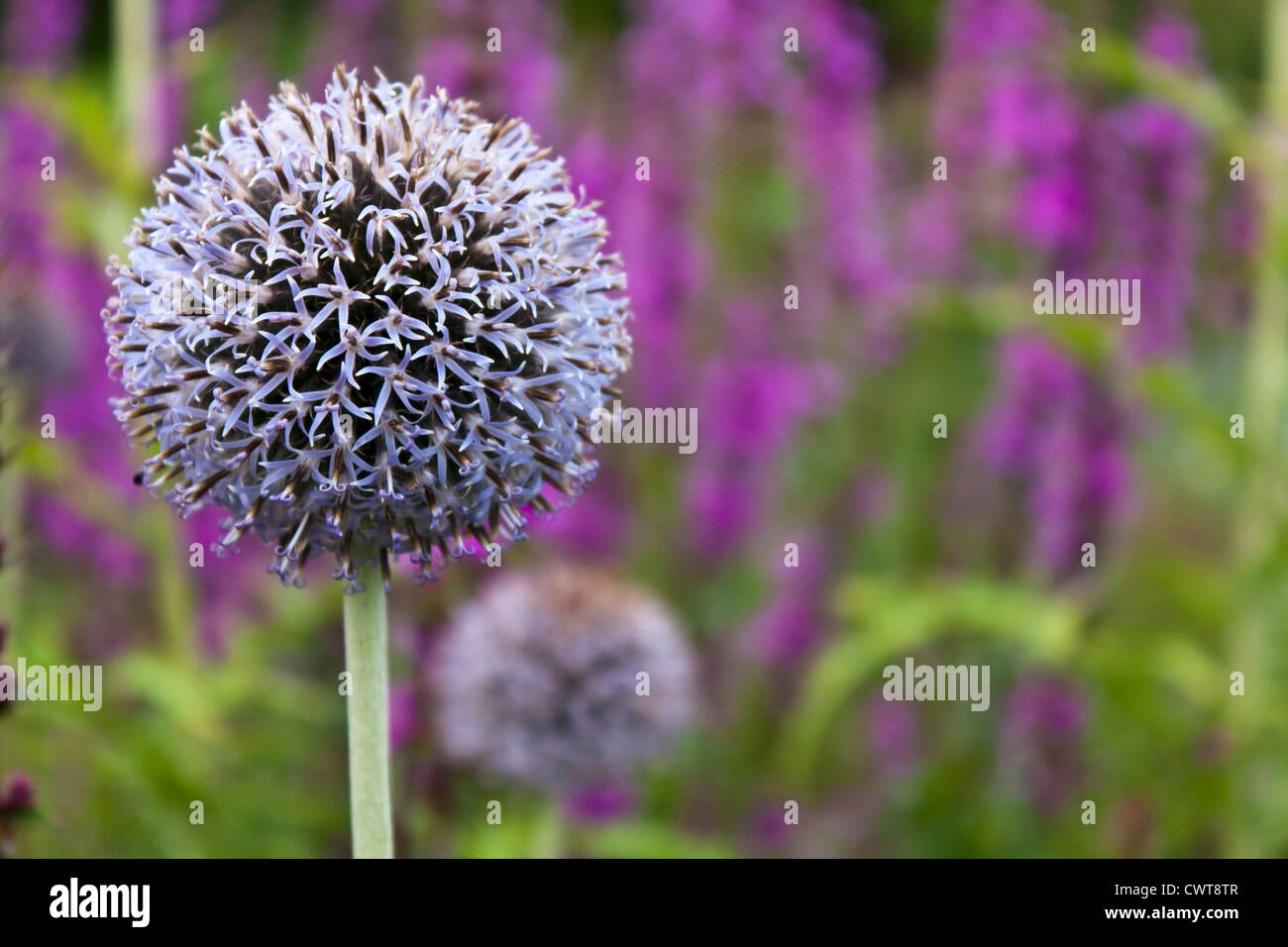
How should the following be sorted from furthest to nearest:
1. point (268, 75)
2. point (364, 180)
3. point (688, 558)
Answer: point (268, 75)
point (688, 558)
point (364, 180)

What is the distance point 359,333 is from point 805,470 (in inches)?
169

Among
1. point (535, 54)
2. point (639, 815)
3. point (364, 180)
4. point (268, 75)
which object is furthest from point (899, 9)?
point (364, 180)

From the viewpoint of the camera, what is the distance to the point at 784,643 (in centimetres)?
499

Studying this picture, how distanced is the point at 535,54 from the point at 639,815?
2960 mm

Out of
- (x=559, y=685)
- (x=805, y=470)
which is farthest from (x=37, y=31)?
(x=559, y=685)

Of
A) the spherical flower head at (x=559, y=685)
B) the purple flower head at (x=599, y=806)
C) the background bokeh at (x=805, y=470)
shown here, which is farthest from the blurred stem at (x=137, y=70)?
the purple flower head at (x=599, y=806)

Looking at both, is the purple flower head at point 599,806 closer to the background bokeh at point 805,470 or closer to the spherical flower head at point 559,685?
the background bokeh at point 805,470

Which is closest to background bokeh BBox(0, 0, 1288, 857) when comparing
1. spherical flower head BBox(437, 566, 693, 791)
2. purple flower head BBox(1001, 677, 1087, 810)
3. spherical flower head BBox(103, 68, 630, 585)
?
purple flower head BBox(1001, 677, 1087, 810)

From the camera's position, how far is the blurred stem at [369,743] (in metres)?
1.83

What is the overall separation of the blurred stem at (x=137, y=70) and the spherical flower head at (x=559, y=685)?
215cm

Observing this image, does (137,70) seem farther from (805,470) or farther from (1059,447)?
(1059,447)

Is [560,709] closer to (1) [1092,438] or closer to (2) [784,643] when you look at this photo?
(2) [784,643]

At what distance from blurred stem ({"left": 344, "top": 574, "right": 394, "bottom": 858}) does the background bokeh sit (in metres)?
1.15

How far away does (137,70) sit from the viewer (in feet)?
15.0
